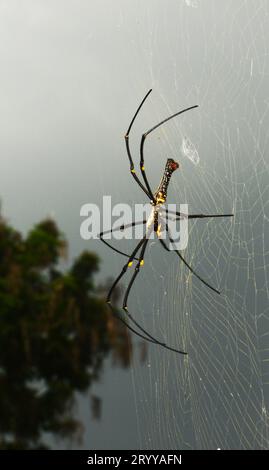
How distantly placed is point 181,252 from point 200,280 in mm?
376

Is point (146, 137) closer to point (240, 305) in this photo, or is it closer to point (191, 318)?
point (191, 318)

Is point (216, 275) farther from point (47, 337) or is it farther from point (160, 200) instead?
point (47, 337)

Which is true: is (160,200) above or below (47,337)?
below

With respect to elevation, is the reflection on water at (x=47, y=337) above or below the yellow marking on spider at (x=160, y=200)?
above

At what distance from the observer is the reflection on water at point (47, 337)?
10430 millimetres

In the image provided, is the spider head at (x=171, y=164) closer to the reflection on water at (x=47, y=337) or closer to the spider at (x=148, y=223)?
the spider at (x=148, y=223)

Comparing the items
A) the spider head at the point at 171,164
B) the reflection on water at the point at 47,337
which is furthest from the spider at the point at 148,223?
the reflection on water at the point at 47,337

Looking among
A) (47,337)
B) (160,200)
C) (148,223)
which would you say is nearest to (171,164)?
(160,200)

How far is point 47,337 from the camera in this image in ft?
35.7

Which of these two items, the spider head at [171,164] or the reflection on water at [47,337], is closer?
the spider head at [171,164]

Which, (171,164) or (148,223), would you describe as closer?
(171,164)

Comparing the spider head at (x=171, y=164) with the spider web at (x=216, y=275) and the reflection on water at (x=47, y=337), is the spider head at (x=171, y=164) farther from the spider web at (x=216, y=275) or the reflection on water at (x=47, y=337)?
the reflection on water at (x=47, y=337)

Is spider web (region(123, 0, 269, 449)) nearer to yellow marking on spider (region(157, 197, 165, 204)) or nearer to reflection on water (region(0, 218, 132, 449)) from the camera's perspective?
yellow marking on spider (region(157, 197, 165, 204))

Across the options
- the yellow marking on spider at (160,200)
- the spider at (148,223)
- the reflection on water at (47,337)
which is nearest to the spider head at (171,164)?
the spider at (148,223)
